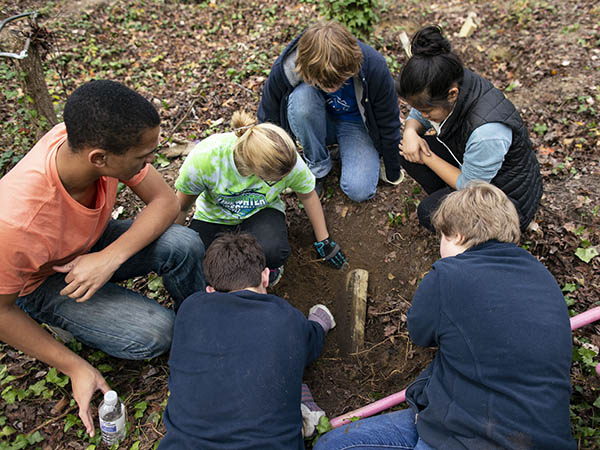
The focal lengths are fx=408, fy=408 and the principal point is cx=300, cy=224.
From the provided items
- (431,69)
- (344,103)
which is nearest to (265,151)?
(431,69)

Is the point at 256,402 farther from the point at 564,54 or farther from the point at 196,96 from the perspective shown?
the point at 564,54

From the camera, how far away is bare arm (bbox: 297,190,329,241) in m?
3.35

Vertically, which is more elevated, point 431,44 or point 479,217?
point 431,44

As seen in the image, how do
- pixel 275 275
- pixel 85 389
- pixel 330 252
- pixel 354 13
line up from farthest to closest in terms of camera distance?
pixel 354 13
pixel 330 252
pixel 275 275
pixel 85 389

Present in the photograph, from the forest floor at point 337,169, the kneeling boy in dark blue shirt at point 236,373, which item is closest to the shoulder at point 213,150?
the kneeling boy in dark blue shirt at point 236,373

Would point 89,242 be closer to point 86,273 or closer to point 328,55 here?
point 86,273

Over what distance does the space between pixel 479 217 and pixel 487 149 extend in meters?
0.86

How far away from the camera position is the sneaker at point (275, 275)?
3358 millimetres

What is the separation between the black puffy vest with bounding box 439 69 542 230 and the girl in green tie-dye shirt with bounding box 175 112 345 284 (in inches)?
43.8

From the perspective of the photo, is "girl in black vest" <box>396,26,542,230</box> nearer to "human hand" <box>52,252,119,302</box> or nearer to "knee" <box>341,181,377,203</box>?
"knee" <box>341,181,377,203</box>

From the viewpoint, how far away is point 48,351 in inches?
92.3

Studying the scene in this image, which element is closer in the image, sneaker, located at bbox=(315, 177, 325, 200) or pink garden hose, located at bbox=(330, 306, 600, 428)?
pink garden hose, located at bbox=(330, 306, 600, 428)

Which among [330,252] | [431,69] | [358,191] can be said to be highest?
[431,69]

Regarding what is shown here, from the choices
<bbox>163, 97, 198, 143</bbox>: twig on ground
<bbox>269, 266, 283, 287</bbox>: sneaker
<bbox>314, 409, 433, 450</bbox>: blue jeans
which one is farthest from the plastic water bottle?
<bbox>163, 97, 198, 143</bbox>: twig on ground
